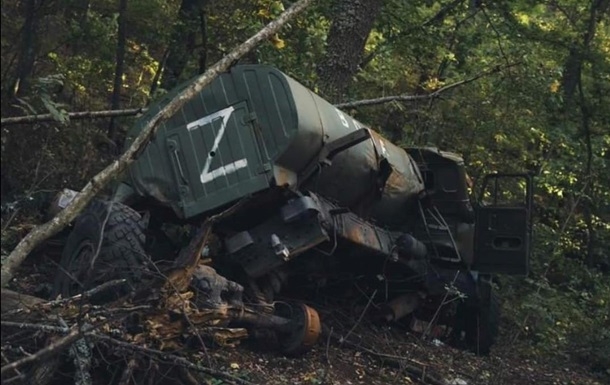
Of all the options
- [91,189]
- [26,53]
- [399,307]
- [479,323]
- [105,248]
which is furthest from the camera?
[479,323]

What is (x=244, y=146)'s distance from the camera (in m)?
7.46

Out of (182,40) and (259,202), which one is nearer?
(259,202)

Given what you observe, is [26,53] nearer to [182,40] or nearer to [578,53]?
[182,40]

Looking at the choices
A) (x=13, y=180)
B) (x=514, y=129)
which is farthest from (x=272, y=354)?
(x=514, y=129)

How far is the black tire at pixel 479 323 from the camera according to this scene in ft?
35.9

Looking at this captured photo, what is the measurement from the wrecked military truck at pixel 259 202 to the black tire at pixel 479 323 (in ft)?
6.85

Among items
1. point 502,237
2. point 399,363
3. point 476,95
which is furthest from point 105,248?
point 476,95

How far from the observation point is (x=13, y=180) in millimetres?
7398

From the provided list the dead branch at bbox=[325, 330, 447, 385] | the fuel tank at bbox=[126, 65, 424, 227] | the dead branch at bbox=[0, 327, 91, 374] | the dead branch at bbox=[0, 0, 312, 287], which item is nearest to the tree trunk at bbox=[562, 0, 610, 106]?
the fuel tank at bbox=[126, 65, 424, 227]

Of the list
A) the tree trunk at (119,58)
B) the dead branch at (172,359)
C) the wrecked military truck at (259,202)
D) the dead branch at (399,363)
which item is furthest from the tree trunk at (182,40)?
the dead branch at (172,359)

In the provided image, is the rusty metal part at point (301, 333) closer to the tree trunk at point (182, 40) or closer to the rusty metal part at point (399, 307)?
the rusty metal part at point (399, 307)

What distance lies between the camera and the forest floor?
7.18m

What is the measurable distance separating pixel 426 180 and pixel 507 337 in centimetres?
321

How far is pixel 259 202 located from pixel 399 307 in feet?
11.0
